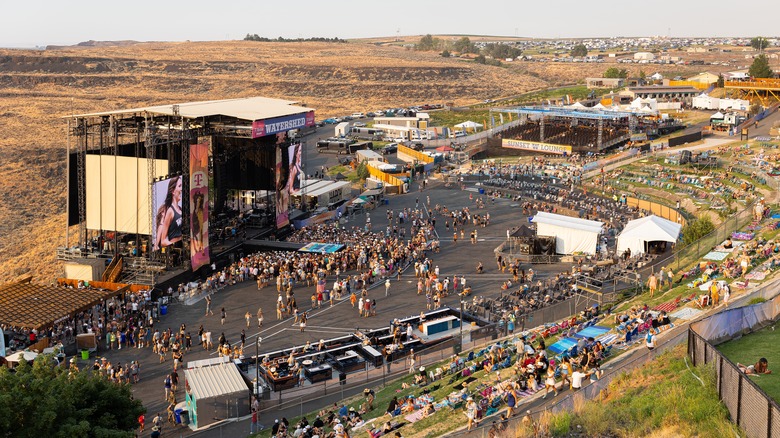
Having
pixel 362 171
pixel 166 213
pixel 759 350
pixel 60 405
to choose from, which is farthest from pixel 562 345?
pixel 362 171

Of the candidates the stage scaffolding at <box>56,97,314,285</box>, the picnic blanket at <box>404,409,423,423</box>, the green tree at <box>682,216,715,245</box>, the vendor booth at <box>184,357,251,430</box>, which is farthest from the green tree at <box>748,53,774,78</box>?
the picnic blanket at <box>404,409,423,423</box>

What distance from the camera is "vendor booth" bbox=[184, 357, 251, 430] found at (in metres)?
23.7

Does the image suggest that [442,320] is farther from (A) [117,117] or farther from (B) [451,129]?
(B) [451,129]

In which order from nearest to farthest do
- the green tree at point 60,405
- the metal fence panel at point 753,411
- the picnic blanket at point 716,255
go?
the metal fence panel at point 753,411 → the green tree at point 60,405 → the picnic blanket at point 716,255

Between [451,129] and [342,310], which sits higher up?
[451,129]

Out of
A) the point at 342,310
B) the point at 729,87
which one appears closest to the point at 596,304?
the point at 342,310

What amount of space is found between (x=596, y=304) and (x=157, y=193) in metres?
20.5

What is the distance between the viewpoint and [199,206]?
41.2m

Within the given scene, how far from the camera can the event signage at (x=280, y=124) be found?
44.4 m

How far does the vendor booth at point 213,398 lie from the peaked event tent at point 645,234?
21825mm

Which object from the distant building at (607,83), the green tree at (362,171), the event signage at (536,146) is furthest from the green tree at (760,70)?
the green tree at (362,171)

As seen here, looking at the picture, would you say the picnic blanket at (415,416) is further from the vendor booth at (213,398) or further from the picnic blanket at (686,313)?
the picnic blanket at (686,313)

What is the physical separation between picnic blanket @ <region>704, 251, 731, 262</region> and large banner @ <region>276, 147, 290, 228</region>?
81.9 feet

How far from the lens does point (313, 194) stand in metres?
54.5
